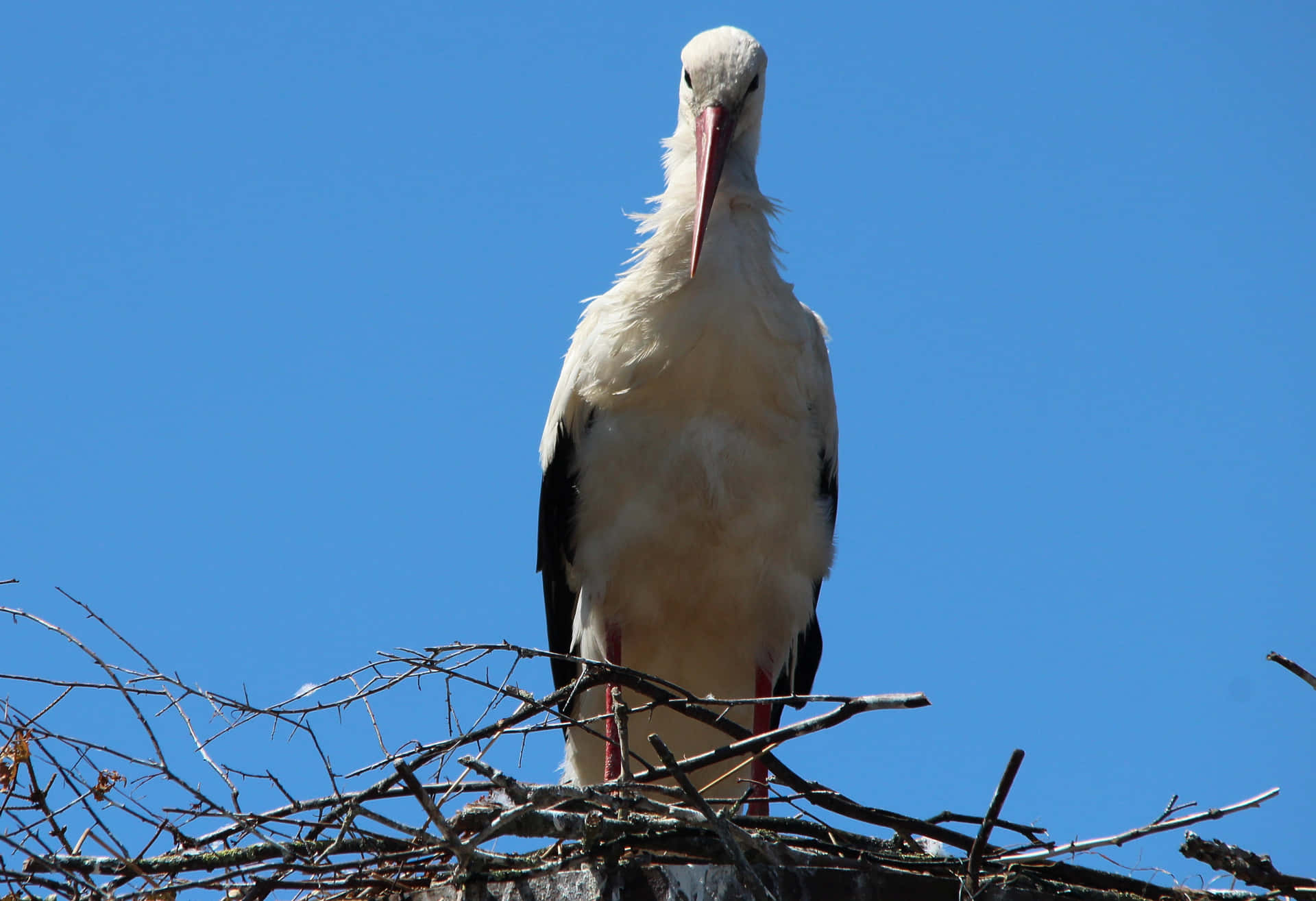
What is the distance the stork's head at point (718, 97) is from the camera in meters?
4.16

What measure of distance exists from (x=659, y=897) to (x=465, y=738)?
48 cm

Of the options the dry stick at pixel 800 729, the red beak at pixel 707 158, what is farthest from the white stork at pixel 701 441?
the dry stick at pixel 800 729

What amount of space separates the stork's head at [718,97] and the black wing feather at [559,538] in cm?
66

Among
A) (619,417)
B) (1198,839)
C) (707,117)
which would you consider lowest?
(1198,839)

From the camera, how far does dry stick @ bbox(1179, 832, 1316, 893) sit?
2855 mm

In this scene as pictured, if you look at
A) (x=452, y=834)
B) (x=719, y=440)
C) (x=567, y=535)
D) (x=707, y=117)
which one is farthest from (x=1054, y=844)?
(x=707, y=117)

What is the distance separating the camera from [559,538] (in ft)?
14.4

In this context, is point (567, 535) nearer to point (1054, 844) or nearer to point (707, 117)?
point (707, 117)

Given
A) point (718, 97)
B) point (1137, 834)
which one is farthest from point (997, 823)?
point (718, 97)

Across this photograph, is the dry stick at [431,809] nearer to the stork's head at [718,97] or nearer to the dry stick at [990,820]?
the dry stick at [990,820]

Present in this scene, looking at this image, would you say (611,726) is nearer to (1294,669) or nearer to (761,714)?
(761,714)

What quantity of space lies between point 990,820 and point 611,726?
1.47m

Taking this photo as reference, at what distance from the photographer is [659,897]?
2809 millimetres

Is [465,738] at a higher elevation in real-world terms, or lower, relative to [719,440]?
lower
